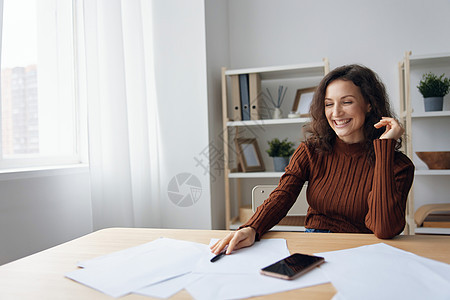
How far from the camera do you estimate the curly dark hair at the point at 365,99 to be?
131cm

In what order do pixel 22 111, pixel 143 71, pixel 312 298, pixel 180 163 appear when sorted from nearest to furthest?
1. pixel 312 298
2. pixel 22 111
3. pixel 143 71
4. pixel 180 163

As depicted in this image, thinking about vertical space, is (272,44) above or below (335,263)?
above

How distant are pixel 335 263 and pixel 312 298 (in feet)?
0.57

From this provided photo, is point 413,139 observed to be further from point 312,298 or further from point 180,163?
point 312,298

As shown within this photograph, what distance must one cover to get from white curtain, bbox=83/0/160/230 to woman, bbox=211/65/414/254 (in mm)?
976

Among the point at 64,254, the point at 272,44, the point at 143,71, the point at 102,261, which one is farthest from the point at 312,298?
the point at 272,44

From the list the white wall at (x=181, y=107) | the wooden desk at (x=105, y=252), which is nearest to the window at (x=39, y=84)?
the white wall at (x=181, y=107)

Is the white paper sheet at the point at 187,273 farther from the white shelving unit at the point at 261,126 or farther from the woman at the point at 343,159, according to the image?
the white shelving unit at the point at 261,126

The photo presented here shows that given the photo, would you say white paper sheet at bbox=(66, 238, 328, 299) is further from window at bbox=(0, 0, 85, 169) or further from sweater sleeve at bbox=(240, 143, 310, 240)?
window at bbox=(0, 0, 85, 169)

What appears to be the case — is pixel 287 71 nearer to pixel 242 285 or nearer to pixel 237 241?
pixel 237 241

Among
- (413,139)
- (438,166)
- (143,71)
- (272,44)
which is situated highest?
(272,44)

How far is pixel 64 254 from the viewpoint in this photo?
914 millimetres

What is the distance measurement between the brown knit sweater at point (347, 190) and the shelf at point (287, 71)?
1.04m

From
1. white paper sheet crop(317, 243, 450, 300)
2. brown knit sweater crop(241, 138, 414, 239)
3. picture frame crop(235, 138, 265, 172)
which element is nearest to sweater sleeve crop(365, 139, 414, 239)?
brown knit sweater crop(241, 138, 414, 239)
